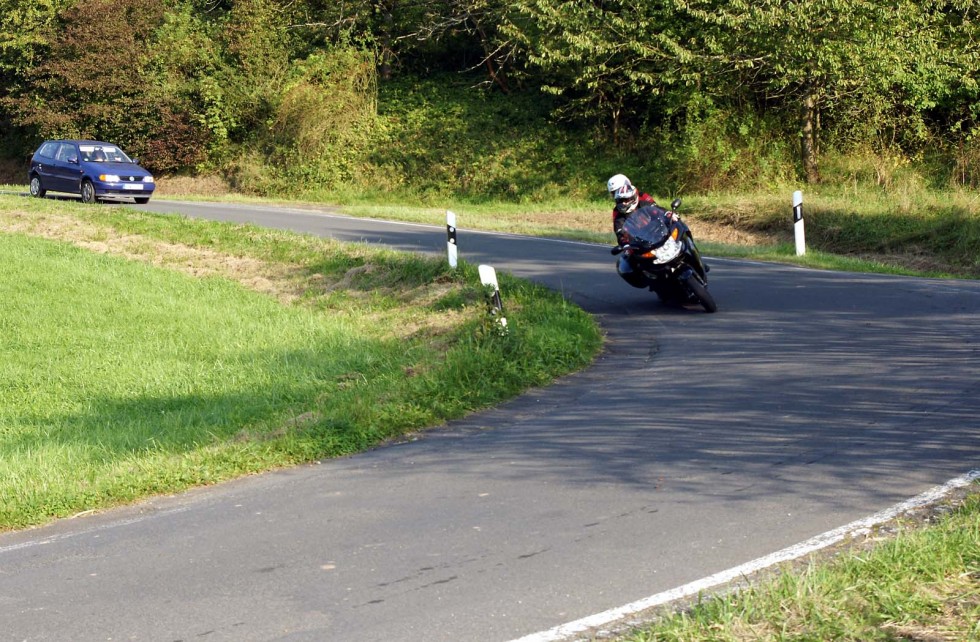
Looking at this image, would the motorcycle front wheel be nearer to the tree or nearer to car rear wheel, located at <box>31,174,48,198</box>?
car rear wheel, located at <box>31,174,48,198</box>

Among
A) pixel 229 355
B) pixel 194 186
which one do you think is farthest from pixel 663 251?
pixel 194 186

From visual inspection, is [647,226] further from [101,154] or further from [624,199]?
[101,154]

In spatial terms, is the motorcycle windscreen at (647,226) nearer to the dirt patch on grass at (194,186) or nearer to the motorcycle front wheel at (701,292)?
the motorcycle front wheel at (701,292)

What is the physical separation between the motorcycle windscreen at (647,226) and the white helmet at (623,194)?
0.25 meters

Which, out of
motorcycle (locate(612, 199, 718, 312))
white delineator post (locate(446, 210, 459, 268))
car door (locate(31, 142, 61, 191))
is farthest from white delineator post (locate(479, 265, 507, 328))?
car door (locate(31, 142, 61, 191))

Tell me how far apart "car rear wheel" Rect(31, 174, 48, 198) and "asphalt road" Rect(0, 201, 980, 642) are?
80.5ft

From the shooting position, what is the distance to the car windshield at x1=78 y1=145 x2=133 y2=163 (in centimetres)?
2995

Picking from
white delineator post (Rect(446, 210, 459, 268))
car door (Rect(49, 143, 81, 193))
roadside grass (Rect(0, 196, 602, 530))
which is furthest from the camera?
car door (Rect(49, 143, 81, 193))

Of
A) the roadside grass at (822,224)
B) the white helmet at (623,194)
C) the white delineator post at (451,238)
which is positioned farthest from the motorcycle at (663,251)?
the roadside grass at (822,224)

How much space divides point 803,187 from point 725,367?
802 inches

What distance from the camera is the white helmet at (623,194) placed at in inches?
535

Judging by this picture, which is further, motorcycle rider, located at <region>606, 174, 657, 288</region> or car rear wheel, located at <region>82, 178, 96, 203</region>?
car rear wheel, located at <region>82, 178, 96, 203</region>

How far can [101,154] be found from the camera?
99.5 ft

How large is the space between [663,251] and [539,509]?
710cm
